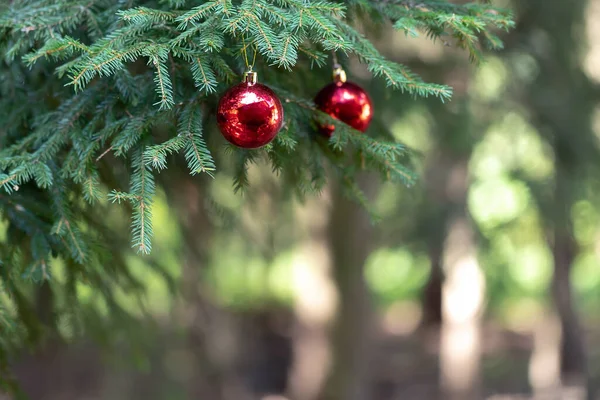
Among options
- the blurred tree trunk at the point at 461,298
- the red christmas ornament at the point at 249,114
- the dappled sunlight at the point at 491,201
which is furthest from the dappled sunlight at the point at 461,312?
the red christmas ornament at the point at 249,114

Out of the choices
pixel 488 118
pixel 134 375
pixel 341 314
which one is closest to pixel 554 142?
pixel 488 118

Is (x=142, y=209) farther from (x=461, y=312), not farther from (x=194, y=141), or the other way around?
(x=461, y=312)

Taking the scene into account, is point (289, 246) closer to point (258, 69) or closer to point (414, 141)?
point (414, 141)

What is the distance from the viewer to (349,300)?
5516mm

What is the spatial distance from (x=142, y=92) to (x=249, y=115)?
0.40 m

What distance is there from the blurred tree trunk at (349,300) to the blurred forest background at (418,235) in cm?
1

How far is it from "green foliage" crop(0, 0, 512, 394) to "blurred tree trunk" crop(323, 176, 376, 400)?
342 centimetres

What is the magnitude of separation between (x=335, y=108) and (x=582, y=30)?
430 cm

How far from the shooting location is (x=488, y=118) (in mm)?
5508

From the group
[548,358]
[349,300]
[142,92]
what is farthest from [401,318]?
[142,92]

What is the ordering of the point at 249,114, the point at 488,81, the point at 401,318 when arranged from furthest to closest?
the point at 401,318, the point at 488,81, the point at 249,114

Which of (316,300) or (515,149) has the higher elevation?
(515,149)

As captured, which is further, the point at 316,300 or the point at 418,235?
the point at 418,235

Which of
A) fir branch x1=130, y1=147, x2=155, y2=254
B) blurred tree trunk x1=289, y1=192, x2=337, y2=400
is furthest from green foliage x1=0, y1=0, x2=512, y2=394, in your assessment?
blurred tree trunk x1=289, y1=192, x2=337, y2=400
